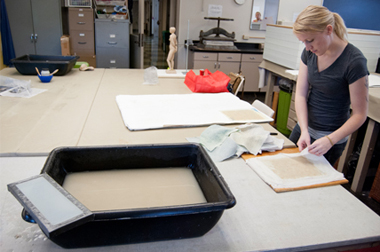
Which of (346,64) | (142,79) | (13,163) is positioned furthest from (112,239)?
(142,79)

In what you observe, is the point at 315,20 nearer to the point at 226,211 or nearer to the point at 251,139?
the point at 251,139

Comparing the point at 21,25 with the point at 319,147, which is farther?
the point at 21,25

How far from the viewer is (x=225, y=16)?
5566 mm

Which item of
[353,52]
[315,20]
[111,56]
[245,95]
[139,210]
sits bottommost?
[245,95]

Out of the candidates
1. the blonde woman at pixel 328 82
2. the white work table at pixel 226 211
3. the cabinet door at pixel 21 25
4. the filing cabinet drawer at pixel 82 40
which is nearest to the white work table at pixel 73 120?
the white work table at pixel 226 211

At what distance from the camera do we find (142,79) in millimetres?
2729

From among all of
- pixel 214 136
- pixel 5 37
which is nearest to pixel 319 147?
pixel 214 136

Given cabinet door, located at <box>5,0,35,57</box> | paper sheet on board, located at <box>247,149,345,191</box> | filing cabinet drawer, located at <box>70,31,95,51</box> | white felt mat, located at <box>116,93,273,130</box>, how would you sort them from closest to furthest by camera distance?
paper sheet on board, located at <box>247,149,345,191</box> → white felt mat, located at <box>116,93,273,130</box> → cabinet door, located at <box>5,0,35,57</box> → filing cabinet drawer, located at <box>70,31,95,51</box>

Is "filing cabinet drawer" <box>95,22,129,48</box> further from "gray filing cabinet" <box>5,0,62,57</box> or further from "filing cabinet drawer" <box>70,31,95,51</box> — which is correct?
"gray filing cabinet" <box>5,0,62,57</box>

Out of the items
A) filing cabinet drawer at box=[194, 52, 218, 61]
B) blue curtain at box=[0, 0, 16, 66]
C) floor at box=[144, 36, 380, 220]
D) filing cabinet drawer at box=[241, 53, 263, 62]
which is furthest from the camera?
filing cabinet drawer at box=[241, 53, 263, 62]

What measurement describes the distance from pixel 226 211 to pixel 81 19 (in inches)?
187

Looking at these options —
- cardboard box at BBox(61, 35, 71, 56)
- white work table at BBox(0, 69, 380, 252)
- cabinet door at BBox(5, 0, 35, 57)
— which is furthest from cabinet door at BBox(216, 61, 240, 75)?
white work table at BBox(0, 69, 380, 252)

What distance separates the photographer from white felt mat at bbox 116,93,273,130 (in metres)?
1.62

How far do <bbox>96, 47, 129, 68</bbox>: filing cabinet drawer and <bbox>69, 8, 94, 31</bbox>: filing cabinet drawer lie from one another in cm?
41
